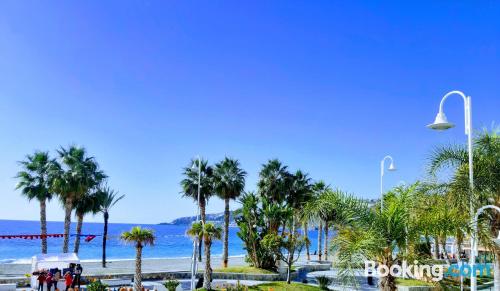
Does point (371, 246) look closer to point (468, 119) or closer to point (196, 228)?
point (468, 119)

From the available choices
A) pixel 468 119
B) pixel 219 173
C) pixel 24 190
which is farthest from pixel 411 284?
pixel 24 190

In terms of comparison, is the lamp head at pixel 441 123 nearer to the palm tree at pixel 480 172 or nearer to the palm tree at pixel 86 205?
the palm tree at pixel 480 172

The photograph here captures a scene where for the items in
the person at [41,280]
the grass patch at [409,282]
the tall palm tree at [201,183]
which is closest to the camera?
the person at [41,280]

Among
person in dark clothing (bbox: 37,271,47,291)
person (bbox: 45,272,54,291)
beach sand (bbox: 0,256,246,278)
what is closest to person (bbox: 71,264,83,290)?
person (bbox: 45,272,54,291)

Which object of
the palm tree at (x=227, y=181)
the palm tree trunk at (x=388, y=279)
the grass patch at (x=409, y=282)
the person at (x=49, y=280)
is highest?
the palm tree at (x=227, y=181)

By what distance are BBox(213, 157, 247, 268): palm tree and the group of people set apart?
17.2 metres

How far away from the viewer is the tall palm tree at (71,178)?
1313 inches

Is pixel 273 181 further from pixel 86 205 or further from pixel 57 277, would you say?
pixel 57 277

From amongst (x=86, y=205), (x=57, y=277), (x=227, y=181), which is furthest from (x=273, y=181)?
(x=57, y=277)

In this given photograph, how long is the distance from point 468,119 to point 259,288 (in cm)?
1620

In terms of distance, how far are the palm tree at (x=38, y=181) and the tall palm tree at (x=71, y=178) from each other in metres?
1.07

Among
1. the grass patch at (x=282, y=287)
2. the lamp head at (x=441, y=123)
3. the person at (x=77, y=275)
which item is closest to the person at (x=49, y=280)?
the person at (x=77, y=275)

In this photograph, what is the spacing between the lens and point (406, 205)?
1318 centimetres

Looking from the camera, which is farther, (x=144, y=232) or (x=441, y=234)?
(x=144, y=232)
